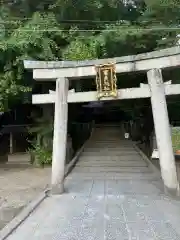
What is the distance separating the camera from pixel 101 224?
5.58 meters

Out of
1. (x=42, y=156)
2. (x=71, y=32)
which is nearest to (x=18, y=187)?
(x=42, y=156)

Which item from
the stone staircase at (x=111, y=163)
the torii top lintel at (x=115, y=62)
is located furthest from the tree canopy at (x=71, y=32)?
the stone staircase at (x=111, y=163)

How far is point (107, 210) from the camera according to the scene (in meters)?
6.55

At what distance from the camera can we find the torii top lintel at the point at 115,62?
794 cm

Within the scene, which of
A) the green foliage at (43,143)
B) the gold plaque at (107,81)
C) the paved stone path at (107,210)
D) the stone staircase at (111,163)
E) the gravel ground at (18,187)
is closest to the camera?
the paved stone path at (107,210)

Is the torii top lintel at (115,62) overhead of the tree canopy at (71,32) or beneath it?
beneath

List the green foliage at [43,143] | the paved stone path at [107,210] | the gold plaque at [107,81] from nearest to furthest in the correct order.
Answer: the paved stone path at [107,210] → the gold plaque at [107,81] → the green foliage at [43,143]

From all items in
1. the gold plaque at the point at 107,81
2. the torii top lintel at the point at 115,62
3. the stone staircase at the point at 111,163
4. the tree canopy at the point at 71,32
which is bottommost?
the stone staircase at the point at 111,163

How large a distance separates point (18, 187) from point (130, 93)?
5.48m

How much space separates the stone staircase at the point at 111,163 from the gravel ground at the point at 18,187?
1441mm

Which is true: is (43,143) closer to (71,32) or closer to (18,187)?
(18,187)

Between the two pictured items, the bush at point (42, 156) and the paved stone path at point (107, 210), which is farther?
the bush at point (42, 156)

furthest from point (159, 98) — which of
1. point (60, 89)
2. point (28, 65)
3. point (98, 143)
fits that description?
point (98, 143)

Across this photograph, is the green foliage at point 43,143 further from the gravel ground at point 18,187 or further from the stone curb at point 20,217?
the stone curb at point 20,217
